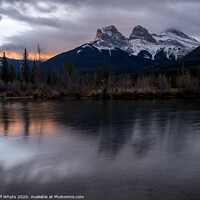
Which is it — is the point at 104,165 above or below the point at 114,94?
below

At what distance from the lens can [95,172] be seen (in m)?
8.48

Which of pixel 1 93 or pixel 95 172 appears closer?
pixel 95 172

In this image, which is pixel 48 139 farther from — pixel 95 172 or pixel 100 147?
pixel 95 172

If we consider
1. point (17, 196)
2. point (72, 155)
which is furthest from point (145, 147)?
point (17, 196)

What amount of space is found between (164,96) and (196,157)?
59.3 m

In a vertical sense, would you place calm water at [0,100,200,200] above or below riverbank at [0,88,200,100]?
below

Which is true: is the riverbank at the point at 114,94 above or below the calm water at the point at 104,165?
above

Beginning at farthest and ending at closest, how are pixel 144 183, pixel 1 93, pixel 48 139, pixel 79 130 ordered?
pixel 1 93 → pixel 79 130 → pixel 48 139 → pixel 144 183

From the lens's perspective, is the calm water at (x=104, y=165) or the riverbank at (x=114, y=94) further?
the riverbank at (x=114, y=94)

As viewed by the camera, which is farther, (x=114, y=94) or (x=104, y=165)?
(x=114, y=94)

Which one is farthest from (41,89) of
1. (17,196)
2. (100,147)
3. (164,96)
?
(17,196)

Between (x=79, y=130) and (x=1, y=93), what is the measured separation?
65.2m

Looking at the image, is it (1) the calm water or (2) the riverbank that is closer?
(1) the calm water

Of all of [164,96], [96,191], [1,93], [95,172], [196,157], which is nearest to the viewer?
[96,191]
